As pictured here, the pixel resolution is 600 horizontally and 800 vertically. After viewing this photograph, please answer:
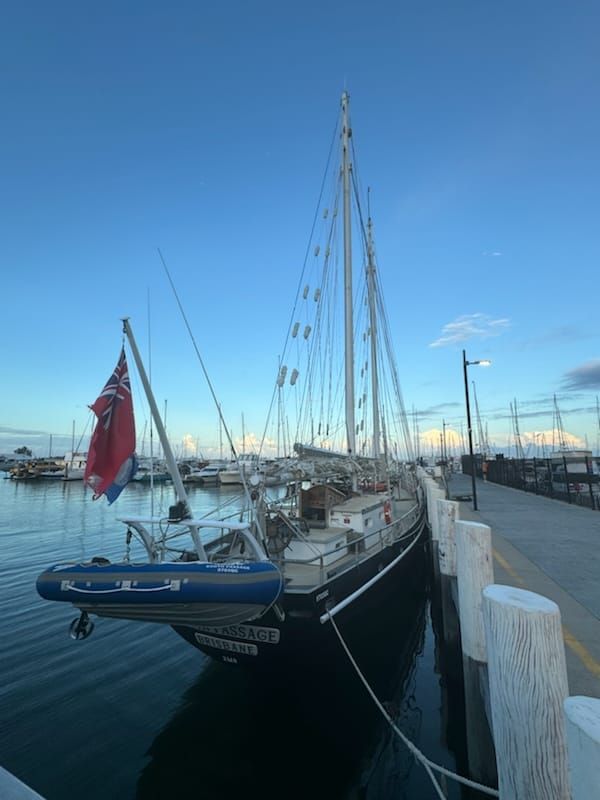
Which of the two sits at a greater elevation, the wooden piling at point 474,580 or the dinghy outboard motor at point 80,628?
the wooden piling at point 474,580

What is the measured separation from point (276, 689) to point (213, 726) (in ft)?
3.58

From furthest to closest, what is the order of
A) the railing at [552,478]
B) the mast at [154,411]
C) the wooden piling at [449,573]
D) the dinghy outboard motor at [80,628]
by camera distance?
the railing at [552,478] → the wooden piling at [449,573] → the mast at [154,411] → the dinghy outboard motor at [80,628]

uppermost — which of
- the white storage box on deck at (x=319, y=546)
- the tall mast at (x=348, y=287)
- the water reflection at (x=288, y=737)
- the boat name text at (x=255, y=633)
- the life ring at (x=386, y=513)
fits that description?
the tall mast at (x=348, y=287)

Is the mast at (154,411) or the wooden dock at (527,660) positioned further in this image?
the mast at (154,411)

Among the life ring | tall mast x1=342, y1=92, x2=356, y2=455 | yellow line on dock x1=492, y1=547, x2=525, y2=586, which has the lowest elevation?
yellow line on dock x1=492, y1=547, x2=525, y2=586

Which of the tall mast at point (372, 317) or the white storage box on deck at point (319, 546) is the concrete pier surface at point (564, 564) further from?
the tall mast at point (372, 317)

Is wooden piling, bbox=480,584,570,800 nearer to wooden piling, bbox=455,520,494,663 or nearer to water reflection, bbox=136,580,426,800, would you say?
wooden piling, bbox=455,520,494,663

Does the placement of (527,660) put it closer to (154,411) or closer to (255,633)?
(255,633)

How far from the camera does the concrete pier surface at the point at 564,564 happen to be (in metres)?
4.96

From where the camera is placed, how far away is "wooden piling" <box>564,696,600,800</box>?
6.43 feet

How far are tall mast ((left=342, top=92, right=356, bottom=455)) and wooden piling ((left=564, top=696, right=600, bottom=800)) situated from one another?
1156 centimetres

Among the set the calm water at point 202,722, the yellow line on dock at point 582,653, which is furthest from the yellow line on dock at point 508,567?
the calm water at point 202,722

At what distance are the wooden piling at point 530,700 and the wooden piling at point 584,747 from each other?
1068mm

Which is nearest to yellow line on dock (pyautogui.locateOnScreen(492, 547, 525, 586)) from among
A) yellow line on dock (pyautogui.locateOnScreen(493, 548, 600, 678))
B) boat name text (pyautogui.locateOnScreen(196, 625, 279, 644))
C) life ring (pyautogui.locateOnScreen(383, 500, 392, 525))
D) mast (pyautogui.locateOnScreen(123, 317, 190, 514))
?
yellow line on dock (pyautogui.locateOnScreen(493, 548, 600, 678))
